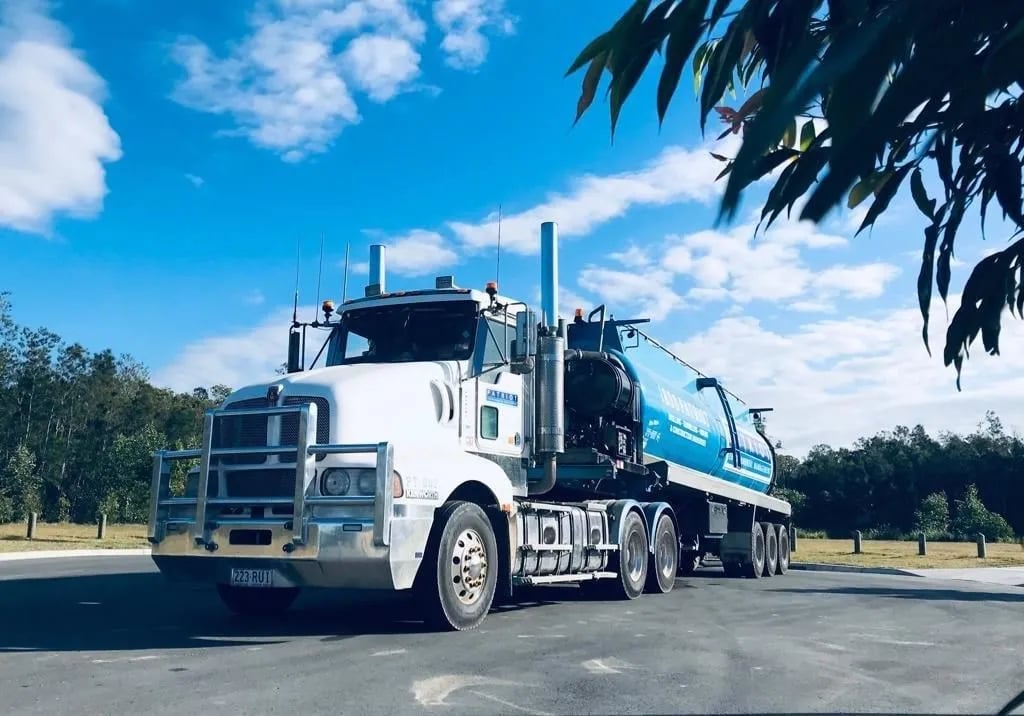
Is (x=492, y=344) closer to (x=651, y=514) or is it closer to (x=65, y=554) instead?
(x=651, y=514)

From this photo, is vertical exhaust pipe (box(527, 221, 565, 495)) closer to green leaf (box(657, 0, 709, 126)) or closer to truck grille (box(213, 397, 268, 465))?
truck grille (box(213, 397, 268, 465))

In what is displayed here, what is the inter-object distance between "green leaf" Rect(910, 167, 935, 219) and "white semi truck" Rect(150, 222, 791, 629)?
5.24 m

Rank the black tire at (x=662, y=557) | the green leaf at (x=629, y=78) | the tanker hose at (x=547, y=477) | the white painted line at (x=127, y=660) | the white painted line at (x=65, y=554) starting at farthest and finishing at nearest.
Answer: the white painted line at (x=65, y=554) < the black tire at (x=662, y=557) < the tanker hose at (x=547, y=477) < the white painted line at (x=127, y=660) < the green leaf at (x=629, y=78)

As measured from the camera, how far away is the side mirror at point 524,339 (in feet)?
30.8

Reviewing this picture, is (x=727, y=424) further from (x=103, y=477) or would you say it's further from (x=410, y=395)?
(x=103, y=477)

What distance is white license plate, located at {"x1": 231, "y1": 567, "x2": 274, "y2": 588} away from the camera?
7.72 m

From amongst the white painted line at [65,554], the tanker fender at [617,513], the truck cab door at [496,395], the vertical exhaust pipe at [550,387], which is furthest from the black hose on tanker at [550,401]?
the white painted line at [65,554]

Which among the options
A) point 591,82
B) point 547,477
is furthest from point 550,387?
point 591,82

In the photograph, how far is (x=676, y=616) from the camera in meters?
10.0

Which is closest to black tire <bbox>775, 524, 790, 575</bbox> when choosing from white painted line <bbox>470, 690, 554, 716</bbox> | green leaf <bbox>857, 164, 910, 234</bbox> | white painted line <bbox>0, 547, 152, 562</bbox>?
white painted line <bbox>0, 547, 152, 562</bbox>

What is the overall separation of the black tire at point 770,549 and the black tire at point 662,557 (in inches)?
212

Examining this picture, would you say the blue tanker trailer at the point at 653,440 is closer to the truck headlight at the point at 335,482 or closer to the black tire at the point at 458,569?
the black tire at the point at 458,569

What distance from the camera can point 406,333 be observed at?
32.8ft

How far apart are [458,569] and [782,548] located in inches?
526
